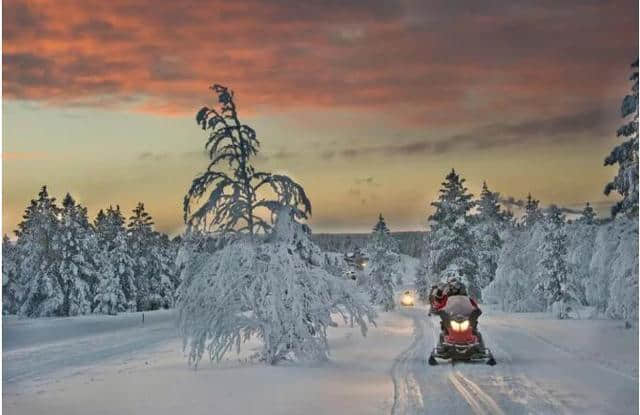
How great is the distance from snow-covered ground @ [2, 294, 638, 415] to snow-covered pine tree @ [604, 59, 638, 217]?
4.96 meters

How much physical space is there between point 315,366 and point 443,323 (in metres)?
3.89

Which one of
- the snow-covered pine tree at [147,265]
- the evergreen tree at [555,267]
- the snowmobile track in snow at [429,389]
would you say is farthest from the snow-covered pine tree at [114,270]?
the snowmobile track in snow at [429,389]

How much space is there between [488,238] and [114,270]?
36.8 m

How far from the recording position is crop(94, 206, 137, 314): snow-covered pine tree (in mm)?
72250

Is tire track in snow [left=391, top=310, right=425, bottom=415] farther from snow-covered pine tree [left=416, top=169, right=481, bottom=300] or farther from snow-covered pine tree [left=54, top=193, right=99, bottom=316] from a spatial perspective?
snow-covered pine tree [left=54, top=193, right=99, bottom=316]

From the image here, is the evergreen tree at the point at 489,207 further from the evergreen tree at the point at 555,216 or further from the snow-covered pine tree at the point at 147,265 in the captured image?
the snow-covered pine tree at the point at 147,265

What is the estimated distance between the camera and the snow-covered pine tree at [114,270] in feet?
237

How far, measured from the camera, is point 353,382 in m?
17.7

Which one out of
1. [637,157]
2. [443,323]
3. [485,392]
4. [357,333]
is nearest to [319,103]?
[443,323]

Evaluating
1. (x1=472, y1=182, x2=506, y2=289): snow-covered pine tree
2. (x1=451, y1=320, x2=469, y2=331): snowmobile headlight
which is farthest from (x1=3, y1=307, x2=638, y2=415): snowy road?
(x1=472, y1=182, x2=506, y2=289): snow-covered pine tree

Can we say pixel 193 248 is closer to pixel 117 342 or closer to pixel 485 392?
pixel 485 392

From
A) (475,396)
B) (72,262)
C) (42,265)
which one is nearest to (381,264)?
(72,262)

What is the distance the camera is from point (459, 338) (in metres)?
20.6

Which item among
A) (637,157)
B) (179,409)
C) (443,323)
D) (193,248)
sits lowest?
(179,409)
